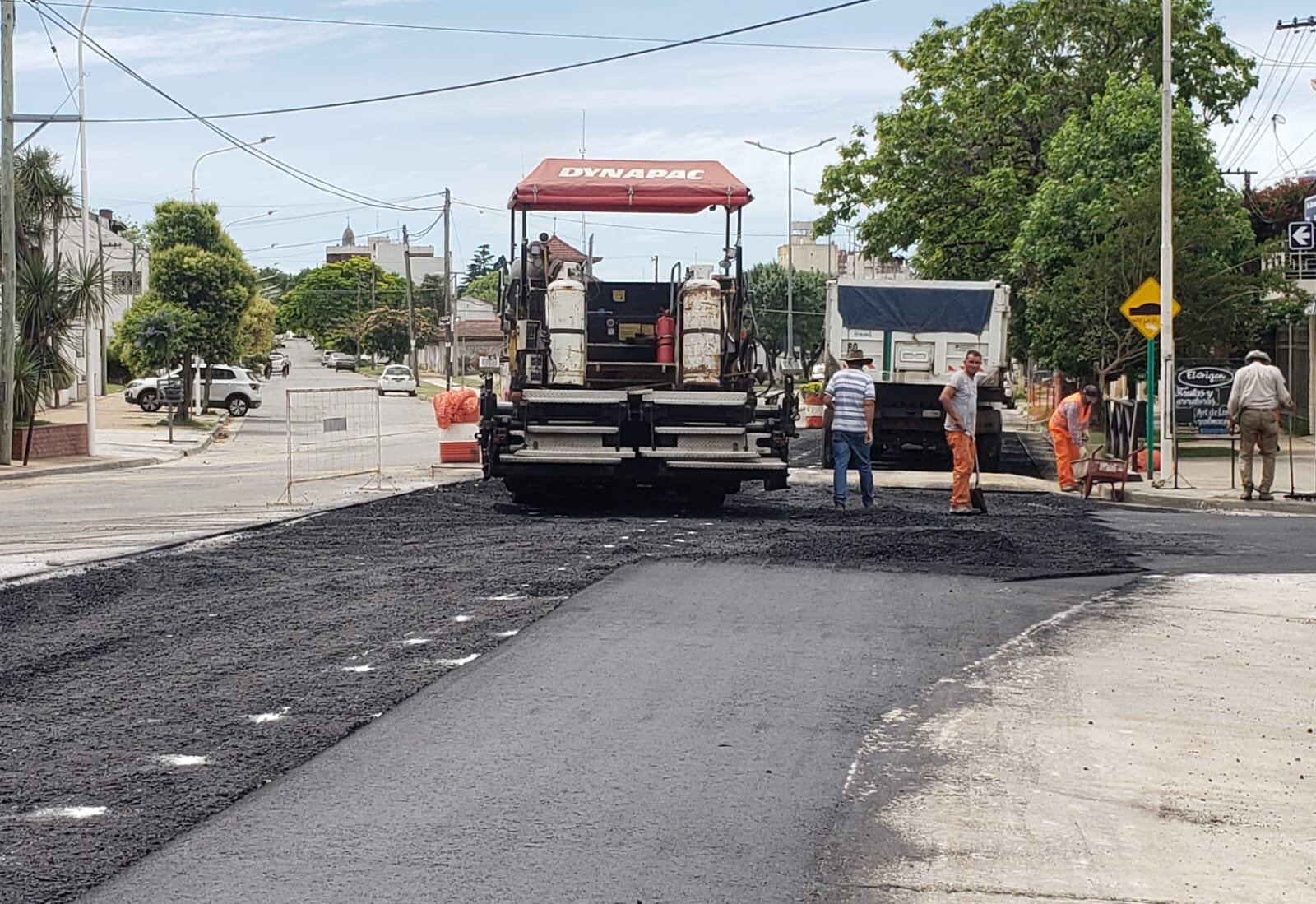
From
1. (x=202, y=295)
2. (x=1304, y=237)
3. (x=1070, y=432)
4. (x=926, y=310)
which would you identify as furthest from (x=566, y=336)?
(x=202, y=295)

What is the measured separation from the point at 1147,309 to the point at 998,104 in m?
19.1

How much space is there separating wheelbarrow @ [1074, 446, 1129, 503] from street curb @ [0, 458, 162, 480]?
57.3 feet

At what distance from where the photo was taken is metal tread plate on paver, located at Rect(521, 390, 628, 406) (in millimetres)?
15945

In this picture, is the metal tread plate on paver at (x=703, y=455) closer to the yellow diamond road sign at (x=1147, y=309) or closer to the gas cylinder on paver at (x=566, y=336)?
the gas cylinder on paver at (x=566, y=336)

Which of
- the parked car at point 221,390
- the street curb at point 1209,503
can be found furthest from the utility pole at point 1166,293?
the parked car at point 221,390

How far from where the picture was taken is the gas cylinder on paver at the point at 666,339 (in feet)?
55.3

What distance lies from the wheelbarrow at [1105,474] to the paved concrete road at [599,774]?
10.7 metres

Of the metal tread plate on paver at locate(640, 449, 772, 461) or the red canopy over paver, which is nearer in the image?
the metal tread plate on paver at locate(640, 449, 772, 461)

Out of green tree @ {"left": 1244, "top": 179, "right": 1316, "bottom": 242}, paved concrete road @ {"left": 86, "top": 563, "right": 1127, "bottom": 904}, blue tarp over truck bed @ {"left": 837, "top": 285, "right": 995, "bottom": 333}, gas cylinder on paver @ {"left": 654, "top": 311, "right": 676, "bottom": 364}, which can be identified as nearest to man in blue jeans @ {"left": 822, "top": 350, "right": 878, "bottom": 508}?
gas cylinder on paver @ {"left": 654, "top": 311, "right": 676, "bottom": 364}

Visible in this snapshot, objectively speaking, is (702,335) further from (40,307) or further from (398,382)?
(398,382)

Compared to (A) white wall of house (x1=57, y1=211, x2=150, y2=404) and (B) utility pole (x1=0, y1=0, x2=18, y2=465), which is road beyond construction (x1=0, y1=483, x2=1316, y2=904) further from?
(A) white wall of house (x1=57, y1=211, x2=150, y2=404)

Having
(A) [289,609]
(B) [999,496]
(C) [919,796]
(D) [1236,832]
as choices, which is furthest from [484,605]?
(B) [999,496]

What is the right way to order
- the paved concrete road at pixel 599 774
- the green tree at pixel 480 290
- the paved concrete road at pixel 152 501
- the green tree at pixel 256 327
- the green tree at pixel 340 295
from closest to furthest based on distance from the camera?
1. the paved concrete road at pixel 599 774
2. the paved concrete road at pixel 152 501
3. the green tree at pixel 256 327
4. the green tree at pixel 340 295
5. the green tree at pixel 480 290

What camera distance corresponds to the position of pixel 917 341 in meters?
24.2
